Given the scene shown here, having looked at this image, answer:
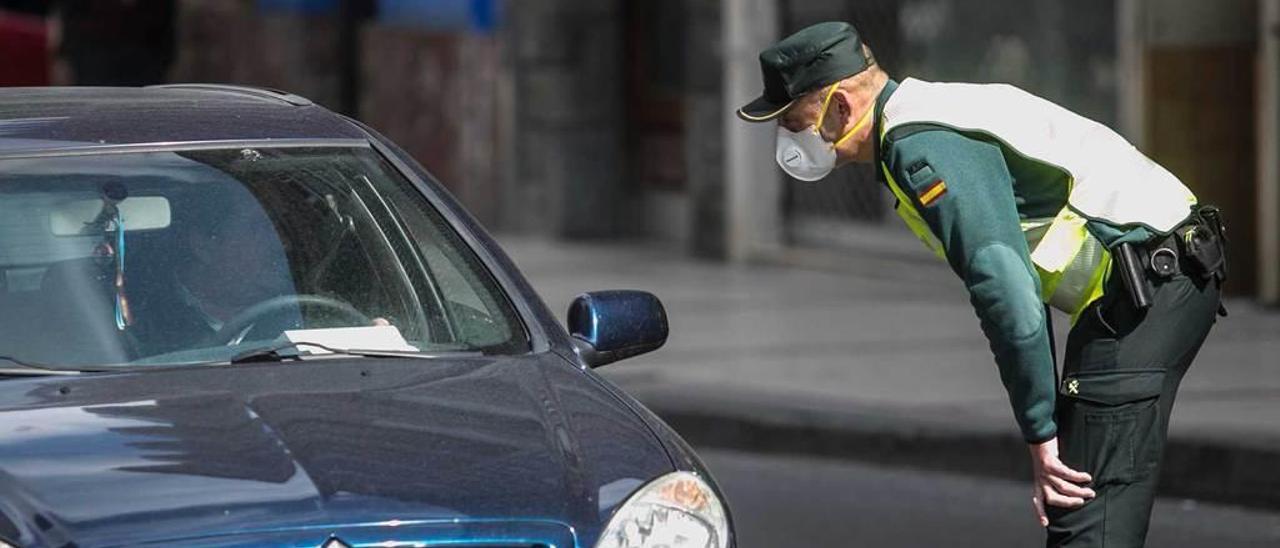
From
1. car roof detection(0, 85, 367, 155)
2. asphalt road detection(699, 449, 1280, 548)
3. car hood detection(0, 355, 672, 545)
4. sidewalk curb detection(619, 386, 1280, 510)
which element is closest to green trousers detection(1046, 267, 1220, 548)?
car hood detection(0, 355, 672, 545)

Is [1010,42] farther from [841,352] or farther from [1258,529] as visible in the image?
[1258,529]

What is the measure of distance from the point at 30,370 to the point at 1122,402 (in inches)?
76.1

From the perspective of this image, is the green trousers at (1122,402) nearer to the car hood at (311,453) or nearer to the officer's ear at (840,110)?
the officer's ear at (840,110)

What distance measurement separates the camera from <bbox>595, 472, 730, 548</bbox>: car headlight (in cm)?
423

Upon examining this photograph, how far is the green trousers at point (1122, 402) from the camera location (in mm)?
4750

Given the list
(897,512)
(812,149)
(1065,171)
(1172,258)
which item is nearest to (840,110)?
(812,149)

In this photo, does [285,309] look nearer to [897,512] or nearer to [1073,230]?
[1073,230]

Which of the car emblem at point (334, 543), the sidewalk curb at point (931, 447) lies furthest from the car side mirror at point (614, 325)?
the sidewalk curb at point (931, 447)

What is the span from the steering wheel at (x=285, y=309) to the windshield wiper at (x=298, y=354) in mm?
100

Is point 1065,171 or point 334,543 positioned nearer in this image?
point 334,543

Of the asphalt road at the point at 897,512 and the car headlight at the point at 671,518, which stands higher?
the car headlight at the point at 671,518

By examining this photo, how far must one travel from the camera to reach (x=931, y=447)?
8852 mm

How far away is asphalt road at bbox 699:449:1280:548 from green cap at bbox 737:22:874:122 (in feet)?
9.23

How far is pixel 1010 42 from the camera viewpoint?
504 inches
